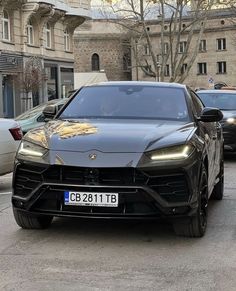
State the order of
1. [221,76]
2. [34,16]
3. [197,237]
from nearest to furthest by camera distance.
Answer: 1. [197,237]
2. [34,16]
3. [221,76]

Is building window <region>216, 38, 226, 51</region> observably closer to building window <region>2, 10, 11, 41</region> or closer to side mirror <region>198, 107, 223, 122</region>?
building window <region>2, 10, 11, 41</region>

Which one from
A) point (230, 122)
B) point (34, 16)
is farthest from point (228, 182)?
point (34, 16)

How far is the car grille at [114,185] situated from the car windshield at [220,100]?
9151 mm

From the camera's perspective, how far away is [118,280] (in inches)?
191

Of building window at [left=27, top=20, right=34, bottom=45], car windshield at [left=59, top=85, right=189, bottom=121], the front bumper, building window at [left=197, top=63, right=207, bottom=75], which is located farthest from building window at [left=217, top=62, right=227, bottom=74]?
the front bumper

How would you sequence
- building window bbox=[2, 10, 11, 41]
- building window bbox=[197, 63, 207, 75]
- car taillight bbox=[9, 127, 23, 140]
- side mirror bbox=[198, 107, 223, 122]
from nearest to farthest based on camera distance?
side mirror bbox=[198, 107, 223, 122] → car taillight bbox=[9, 127, 23, 140] → building window bbox=[2, 10, 11, 41] → building window bbox=[197, 63, 207, 75]

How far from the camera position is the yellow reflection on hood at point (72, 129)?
241 inches

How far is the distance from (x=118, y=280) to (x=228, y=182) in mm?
5782

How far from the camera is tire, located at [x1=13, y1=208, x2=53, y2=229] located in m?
6.32

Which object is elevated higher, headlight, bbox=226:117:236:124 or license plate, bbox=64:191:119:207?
headlight, bbox=226:117:236:124

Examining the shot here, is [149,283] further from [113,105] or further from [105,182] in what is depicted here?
[113,105]

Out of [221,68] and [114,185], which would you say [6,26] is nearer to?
[114,185]

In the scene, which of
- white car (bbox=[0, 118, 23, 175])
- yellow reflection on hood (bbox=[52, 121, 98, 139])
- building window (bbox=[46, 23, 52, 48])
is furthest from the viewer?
building window (bbox=[46, 23, 52, 48])

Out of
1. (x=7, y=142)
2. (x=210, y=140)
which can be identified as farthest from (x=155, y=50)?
(x=210, y=140)
